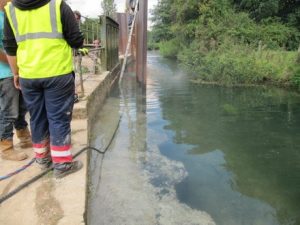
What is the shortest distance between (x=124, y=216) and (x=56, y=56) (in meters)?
1.78

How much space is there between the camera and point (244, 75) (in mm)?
14555

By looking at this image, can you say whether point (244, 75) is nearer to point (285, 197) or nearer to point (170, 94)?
point (170, 94)

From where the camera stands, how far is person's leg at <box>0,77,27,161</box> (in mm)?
4051

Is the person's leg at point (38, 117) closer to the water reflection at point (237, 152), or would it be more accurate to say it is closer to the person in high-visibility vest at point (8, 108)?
the person in high-visibility vest at point (8, 108)

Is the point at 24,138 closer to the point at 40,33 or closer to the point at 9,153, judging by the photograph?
the point at 9,153

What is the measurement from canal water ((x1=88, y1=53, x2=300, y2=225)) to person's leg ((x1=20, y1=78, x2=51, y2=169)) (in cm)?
77

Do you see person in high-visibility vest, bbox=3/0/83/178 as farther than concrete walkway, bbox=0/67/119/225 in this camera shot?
Yes

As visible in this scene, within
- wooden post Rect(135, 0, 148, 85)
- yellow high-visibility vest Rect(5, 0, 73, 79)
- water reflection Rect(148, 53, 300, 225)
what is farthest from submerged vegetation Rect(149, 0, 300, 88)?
yellow high-visibility vest Rect(5, 0, 73, 79)

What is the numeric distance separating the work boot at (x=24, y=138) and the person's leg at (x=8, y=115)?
281 millimetres

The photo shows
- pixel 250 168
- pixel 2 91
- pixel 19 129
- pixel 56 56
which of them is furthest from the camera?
pixel 250 168

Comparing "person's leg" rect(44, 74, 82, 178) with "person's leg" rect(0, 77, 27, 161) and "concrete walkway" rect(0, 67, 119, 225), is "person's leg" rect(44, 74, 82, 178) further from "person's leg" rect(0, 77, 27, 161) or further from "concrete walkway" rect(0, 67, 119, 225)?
"person's leg" rect(0, 77, 27, 161)

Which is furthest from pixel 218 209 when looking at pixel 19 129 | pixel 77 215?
pixel 19 129

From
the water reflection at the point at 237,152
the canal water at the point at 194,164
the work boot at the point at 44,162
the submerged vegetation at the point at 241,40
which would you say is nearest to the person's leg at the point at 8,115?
the work boot at the point at 44,162

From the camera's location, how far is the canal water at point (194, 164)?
14.6 feet
